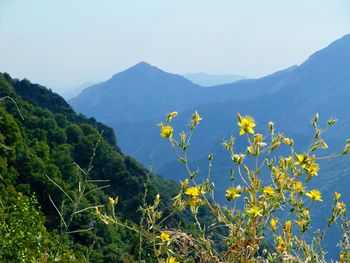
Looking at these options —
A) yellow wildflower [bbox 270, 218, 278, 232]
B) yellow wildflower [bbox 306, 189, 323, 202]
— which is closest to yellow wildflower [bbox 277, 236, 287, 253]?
yellow wildflower [bbox 270, 218, 278, 232]

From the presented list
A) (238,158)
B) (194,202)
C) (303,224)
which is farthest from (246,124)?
(303,224)

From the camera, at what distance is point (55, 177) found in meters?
25.8

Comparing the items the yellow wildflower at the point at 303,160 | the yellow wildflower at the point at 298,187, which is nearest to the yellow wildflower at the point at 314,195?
the yellow wildflower at the point at 298,187

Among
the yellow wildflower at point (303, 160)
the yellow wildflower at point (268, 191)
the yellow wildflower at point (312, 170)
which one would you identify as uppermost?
the yellow wildflower at point (303, 160)

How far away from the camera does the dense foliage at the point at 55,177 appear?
476 inches

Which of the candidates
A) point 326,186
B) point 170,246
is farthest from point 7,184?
point 326,186

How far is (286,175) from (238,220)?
259 mm

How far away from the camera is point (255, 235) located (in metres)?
1.79

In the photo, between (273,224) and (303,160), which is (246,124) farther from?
(273,224)

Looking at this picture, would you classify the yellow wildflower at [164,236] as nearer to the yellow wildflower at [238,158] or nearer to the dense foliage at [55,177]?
the yellow wildflower at [238,158]

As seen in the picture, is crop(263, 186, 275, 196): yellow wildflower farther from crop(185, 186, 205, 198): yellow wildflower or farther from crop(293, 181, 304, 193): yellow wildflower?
crop(185, 186, 205, 198): yellow wildflower

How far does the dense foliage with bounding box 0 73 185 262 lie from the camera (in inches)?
476

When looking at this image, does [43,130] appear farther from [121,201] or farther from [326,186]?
[326,186]

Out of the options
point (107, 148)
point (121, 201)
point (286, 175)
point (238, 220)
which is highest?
point (286, 175)
